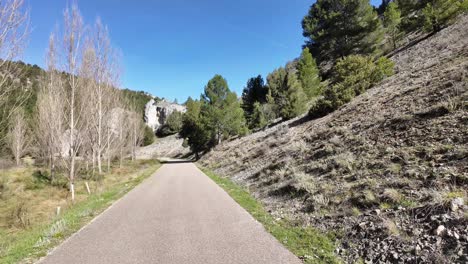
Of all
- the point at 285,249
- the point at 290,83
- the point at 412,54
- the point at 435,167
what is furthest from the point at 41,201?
the point at 412,54

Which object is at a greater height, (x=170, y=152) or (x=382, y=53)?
(x=382, y=53)

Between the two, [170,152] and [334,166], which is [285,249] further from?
[170,152]

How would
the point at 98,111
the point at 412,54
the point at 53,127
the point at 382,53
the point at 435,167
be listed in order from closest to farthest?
1. the point at 435,167
2. the point at 53,127
3. the point at 98,111
4. the point at 412,54
5. the point at 382,53

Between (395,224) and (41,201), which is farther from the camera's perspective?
(41,201)

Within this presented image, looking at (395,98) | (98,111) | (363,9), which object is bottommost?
(395,98)

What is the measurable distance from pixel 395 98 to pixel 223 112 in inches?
1056

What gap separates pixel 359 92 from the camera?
18.9m

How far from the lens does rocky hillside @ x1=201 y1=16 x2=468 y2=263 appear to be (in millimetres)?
4250

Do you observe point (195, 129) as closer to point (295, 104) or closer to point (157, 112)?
point (295, 104)

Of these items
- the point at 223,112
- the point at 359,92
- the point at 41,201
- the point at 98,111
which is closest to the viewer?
the point at 41,201

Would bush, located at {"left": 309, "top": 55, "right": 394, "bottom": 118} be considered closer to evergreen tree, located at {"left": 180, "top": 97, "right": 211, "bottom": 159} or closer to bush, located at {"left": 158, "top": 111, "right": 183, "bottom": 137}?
evergreen tree, located at {"left": 180, "top": 97, "right": 211, "bottom": 159}

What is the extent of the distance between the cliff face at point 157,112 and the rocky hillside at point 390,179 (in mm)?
87565

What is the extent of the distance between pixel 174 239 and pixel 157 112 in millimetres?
97619

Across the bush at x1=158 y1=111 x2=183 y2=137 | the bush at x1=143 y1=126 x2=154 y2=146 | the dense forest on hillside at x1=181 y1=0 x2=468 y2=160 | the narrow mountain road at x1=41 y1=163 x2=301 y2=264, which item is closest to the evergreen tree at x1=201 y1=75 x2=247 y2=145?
the dense forest on hillside at x1=181 y1=0 x2=468 y2=160
